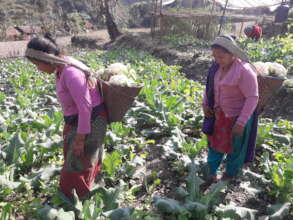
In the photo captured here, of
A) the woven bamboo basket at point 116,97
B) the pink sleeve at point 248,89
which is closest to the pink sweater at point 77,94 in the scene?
the woven bamboo basket at point 116,97

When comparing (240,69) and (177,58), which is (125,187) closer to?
(240,69)

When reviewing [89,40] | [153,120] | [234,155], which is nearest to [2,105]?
[153,120]

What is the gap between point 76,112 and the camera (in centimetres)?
257

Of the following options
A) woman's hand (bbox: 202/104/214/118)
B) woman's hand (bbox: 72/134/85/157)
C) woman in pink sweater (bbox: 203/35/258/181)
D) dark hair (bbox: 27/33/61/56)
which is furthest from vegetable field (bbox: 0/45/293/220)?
dark hair (bbox: 27/33/61/56)

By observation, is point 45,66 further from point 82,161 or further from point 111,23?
point 111,23

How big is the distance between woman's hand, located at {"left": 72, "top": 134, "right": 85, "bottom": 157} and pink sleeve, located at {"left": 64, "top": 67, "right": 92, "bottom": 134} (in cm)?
7

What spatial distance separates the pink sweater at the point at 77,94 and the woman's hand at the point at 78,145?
0.07 m

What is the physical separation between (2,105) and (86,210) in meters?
3.69

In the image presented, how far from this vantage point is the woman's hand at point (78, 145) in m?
2.50

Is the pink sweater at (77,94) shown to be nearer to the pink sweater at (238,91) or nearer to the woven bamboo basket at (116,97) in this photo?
the woven bamboo basket at (116,97)

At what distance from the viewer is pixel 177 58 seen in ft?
37.9

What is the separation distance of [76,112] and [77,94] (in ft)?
0.91

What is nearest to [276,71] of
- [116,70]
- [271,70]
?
[271,70]

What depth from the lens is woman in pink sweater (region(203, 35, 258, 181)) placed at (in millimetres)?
2674
